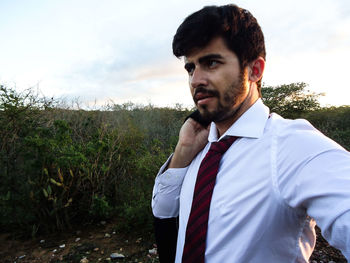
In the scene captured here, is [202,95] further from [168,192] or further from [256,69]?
[168,192]

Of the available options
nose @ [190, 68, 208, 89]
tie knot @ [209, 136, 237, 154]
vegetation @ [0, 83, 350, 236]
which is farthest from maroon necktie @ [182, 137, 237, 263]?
vegetation @ [0, 83, 350, 236]

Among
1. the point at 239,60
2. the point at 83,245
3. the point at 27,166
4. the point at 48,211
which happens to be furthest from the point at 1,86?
the point at 239,60

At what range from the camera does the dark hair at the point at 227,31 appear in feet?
4.75

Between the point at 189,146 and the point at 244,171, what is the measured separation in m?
0.68

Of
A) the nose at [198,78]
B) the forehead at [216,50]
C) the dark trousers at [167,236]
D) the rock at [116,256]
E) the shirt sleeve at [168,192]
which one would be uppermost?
the forehead at [216,50]

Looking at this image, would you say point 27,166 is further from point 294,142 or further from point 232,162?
point 294,142

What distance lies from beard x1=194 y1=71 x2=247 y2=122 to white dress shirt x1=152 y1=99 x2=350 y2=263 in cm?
12

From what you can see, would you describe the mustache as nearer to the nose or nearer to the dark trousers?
the nose

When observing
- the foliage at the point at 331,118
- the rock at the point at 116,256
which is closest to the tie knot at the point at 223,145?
the rock at the point at 116,256

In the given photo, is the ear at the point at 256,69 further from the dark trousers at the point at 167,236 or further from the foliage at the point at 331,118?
the foliage at the point at 331,118

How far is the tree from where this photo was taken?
9.69 meters

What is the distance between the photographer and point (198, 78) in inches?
58.3

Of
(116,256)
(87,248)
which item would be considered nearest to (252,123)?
(116,256)

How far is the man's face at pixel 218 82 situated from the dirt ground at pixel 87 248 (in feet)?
8.97
